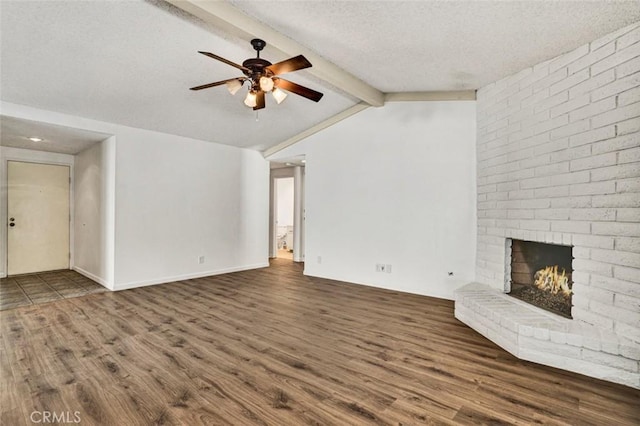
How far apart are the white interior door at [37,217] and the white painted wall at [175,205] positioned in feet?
7.72

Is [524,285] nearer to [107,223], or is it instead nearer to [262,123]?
[262,123]

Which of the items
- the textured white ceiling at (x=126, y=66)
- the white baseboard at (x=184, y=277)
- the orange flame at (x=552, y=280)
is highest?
the textured white ceiling at (x=126, y=66)

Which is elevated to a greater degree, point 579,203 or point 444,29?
point 444,29

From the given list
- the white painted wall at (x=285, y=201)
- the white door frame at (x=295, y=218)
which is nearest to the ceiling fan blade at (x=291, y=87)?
the white door frame at (x=295, y=218)

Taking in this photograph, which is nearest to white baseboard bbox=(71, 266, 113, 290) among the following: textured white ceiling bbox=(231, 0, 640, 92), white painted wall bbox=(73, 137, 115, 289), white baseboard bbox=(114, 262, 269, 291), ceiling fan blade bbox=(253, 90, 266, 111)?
white painted wall bbox=(73, 137, 115, 289)

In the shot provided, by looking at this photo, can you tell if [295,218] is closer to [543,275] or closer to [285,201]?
[285,201]

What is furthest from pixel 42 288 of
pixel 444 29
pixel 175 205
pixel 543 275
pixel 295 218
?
pixel 543 275

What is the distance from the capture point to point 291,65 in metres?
2.72

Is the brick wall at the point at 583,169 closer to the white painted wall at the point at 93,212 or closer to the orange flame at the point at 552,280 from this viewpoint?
the orange flame at the point at 552,280

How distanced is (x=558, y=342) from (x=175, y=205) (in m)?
5.51

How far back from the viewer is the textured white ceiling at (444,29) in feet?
8.16

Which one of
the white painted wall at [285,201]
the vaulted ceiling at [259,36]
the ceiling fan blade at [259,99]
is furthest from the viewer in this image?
the white painted wall at [285,201]

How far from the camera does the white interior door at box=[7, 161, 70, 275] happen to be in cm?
605

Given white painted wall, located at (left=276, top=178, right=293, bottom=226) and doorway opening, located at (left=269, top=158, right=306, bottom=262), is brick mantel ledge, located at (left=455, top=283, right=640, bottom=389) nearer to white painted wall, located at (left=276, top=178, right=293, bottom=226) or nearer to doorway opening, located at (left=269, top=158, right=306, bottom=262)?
doorway opening, located at (left=269, top=158, right=306, bottom=262)
